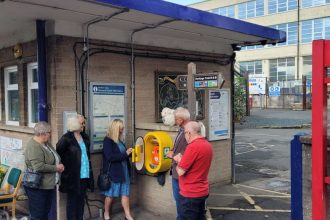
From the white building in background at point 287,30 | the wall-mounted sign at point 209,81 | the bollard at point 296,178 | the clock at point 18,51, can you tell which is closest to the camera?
the bollard at point 296,178

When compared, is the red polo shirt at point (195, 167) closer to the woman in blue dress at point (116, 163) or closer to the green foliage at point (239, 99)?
the woman in blue dress at point (116, 163)

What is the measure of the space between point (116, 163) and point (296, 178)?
310 centimetres

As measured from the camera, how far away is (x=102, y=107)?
6.34 meters

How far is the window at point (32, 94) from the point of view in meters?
6.54

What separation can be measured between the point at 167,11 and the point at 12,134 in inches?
146

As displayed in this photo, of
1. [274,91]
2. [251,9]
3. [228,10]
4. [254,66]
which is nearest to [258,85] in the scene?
[274,91]

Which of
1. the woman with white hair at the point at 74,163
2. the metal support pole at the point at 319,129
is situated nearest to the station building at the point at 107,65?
the woman with white hair at the point at 74,163

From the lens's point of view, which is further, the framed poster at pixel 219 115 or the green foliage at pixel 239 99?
the green foliage at pixel 239 99

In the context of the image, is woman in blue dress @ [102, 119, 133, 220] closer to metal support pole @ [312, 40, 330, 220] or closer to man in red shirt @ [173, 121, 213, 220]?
man in red shirt @ [173, 121, 213, 220]

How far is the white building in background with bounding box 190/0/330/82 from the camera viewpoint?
131 feet

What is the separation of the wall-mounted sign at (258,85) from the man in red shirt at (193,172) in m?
30.6

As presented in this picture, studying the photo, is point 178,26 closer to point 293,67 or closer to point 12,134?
point 12,134

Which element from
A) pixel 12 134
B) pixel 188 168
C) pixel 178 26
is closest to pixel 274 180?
pixel 178 26

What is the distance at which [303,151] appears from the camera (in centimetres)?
325
